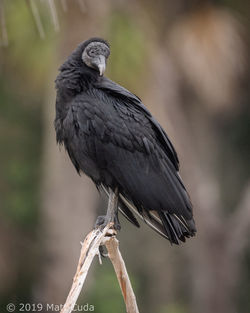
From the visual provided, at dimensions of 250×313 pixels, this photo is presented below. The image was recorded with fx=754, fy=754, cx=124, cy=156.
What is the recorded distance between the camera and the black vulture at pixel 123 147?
4422mm

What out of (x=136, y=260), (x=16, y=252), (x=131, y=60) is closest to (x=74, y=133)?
(x=131, y=60)

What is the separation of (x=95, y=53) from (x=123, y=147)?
630 mm

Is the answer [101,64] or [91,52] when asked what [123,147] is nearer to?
[101,64]

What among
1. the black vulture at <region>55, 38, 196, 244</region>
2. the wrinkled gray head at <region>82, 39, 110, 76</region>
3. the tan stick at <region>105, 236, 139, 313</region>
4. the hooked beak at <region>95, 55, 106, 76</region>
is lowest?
the tan stick at <region>105, 236, 139, 313</region>

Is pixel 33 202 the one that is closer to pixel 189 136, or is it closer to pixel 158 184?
pixel 189 136

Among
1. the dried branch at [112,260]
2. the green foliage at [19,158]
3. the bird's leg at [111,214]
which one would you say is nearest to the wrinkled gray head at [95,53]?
the bird's leg at [111,214]

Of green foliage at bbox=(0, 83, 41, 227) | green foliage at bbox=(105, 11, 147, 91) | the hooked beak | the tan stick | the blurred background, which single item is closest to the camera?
the tan stick

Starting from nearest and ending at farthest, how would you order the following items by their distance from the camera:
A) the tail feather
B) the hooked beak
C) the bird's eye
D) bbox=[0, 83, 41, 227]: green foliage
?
1. the tail feather
2. the hooked beak
3. the bird's eye
4. bbox=[0, 83, 41, 227]: green foliage

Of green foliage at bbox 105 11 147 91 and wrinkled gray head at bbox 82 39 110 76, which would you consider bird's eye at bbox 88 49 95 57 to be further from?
green foliage at bbox 105 11 147 91

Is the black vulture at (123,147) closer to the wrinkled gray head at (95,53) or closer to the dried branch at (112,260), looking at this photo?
the wrinkled gray head at (95,53)

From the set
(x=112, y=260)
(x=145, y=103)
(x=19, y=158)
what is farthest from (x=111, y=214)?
(x=19, y=158)

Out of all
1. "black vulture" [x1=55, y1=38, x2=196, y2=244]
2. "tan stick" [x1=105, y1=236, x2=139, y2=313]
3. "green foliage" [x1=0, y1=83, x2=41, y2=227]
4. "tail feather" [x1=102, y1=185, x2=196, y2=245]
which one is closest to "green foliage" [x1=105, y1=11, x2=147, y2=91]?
"green foliage" [x1=0, y1=83, x2=41, y2=227]

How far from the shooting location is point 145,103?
31.6 feet

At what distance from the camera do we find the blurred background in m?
9.54
